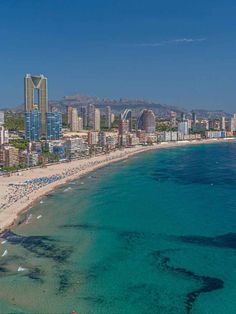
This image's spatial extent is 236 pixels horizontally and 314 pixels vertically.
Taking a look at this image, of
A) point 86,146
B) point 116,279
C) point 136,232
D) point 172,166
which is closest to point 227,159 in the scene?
point 172,166

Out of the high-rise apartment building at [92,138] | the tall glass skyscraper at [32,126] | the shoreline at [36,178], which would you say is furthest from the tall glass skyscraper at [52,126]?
the shoreline at [36,178]

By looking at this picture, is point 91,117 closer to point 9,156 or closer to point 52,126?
point 52,126

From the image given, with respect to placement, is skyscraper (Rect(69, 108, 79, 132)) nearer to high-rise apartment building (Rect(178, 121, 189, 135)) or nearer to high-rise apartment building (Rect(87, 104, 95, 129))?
high-rise apartment building (Rect(87, 104, 95, 129))

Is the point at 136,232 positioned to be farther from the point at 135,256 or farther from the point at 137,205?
the point at 137,205

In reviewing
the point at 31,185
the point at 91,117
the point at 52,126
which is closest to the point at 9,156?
the point at 31,185

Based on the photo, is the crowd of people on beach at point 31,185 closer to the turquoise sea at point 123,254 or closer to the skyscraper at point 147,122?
the turquoise sea at point 123,254
